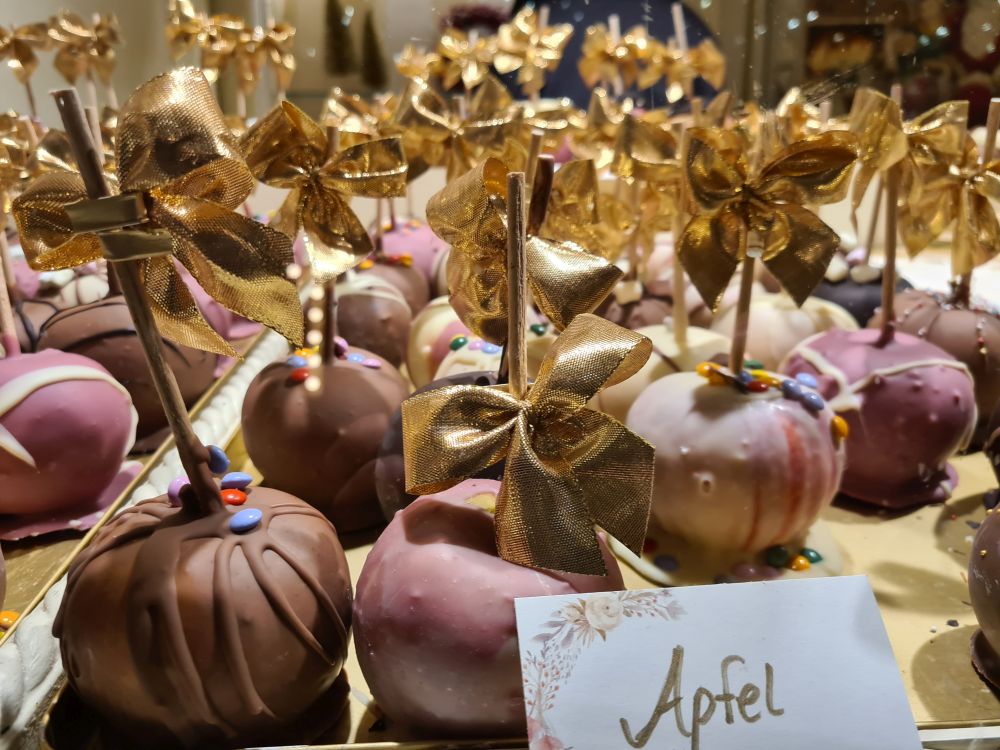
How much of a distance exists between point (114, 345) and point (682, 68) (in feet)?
4.65

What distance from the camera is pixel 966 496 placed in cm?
128

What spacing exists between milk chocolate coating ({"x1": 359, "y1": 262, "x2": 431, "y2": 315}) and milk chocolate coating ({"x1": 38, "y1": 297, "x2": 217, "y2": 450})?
1.68 ft

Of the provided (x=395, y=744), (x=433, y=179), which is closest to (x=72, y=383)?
(x=395, y=744)

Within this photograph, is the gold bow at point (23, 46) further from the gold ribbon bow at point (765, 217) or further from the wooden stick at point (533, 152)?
the gold ribbon bow at point (765, 217)

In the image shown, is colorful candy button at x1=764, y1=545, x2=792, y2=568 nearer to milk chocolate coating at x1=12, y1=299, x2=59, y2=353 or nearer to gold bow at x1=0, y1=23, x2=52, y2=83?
milk chocolate coating at x1=12, y1=299, x2=59, y2=353

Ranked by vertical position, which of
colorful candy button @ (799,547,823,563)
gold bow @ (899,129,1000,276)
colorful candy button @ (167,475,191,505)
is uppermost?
gold bow @ (899,129,1000,276)

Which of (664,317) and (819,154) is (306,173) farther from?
(664,317)

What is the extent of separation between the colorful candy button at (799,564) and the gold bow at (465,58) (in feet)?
4.97

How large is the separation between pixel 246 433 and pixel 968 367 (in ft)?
3.64

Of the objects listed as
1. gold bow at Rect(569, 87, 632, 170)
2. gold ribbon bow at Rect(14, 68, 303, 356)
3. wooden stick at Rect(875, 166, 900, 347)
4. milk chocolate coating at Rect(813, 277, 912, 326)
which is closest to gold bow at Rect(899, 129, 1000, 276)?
wooden stick at Rect(875, 166, 900, 347)

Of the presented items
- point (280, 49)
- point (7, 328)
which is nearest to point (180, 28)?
point (280, 49)

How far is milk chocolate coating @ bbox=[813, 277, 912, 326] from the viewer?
170 cm

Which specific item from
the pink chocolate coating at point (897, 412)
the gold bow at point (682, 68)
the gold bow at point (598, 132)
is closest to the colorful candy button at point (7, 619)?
the pink chocolate coating at point (897, 412)

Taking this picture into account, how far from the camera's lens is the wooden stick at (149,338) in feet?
1.98
